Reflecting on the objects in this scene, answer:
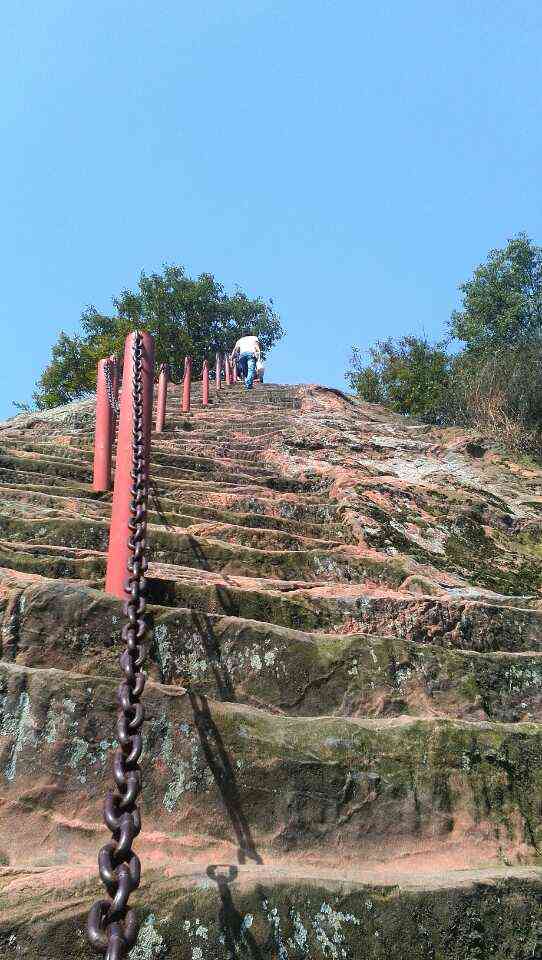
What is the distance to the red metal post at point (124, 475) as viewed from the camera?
2588 millimetres

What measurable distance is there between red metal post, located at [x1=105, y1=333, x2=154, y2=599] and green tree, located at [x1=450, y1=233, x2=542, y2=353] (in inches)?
725

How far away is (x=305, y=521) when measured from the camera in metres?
4.94

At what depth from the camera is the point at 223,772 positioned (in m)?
1.90

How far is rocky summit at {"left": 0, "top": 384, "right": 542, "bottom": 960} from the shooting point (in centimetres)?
157

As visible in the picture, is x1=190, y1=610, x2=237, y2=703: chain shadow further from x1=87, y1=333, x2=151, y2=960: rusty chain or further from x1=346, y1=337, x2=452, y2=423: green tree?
x1=346, y1=337, x2=452, y2=423: green tree

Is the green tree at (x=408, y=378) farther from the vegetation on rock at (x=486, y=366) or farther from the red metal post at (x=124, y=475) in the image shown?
the red metal post at (x=124, y=475)

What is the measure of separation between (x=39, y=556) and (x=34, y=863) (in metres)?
1.63

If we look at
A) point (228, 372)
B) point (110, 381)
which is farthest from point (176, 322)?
point (110, 381)

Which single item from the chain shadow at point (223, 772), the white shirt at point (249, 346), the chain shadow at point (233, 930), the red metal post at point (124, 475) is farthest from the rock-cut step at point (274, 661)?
the white shirt at point (249, 346)

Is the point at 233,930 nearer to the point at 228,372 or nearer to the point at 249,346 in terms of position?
the point at 249,346

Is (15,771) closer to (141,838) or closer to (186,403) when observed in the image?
(141,838)

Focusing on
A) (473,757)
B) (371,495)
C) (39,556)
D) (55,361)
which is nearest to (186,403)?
(371,495)

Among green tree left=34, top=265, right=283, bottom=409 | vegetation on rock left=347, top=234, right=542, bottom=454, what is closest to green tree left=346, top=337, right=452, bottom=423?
vegetation on rock left=347, top=234, right=542, bottom=454

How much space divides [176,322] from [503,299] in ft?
41.8
